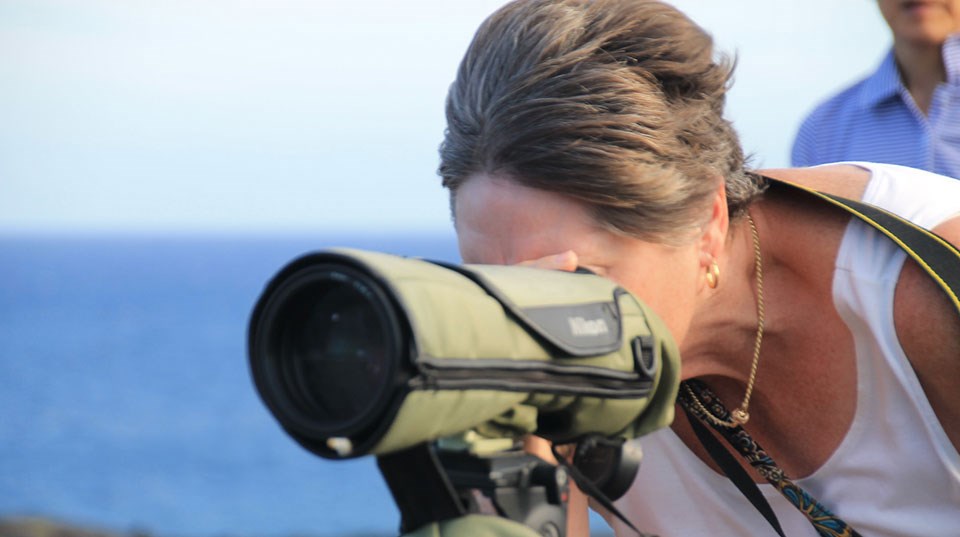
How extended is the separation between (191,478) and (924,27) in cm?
2249

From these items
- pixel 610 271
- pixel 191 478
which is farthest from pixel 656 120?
pixel 191 478

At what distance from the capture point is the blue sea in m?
21.2

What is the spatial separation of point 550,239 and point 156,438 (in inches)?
1045

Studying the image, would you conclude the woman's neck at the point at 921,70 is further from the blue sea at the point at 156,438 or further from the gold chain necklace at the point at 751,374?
the blue sea at the point at 156,438

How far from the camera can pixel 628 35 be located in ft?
6.98

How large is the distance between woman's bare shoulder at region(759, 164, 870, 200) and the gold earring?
214mm

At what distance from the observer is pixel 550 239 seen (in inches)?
78.0

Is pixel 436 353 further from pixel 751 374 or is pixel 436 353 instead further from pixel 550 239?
pixel 751 374

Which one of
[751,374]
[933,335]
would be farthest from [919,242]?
[751,374]

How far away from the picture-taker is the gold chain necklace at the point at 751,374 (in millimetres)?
2381

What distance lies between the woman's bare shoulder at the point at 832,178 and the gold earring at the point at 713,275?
21 cm

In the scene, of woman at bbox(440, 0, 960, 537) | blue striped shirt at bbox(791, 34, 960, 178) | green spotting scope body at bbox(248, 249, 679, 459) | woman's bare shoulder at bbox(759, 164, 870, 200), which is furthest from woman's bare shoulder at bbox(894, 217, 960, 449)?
blue striped shirt at bbox(791, 34, 960, 178)

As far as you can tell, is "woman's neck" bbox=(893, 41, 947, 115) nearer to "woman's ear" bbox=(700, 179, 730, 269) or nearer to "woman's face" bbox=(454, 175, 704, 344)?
"woman's ear" bbox=(700, 179, 730, 269)

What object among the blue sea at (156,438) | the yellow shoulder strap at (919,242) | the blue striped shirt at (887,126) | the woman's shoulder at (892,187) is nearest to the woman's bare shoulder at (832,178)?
the woman's shoulder at (892,187)
